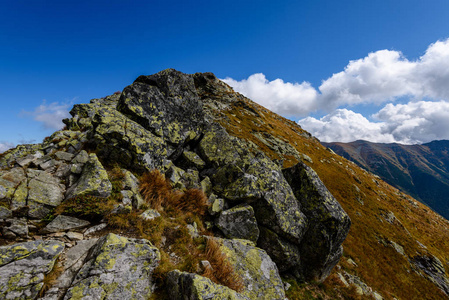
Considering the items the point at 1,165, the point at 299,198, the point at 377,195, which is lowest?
the point at 377,195

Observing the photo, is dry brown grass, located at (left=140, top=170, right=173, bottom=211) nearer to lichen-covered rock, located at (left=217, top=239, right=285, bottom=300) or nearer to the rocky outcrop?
the rocky outcrop

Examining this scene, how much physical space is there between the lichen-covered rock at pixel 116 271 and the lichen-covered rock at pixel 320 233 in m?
11.6

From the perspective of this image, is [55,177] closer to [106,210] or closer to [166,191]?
[106,210]

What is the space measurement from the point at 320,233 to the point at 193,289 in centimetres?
1137

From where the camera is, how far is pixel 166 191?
1127 centimetres

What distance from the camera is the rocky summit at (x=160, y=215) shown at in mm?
6262

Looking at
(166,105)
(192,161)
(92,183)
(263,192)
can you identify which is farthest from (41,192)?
(263,192)

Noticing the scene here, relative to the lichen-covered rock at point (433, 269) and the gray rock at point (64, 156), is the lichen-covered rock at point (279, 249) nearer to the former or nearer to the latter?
the gray rock at point (64, 156)

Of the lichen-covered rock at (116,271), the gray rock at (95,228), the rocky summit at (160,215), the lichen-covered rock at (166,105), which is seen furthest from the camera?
the lichen-covered rock at (166,105)

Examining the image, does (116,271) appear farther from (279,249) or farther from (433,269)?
(433,269)

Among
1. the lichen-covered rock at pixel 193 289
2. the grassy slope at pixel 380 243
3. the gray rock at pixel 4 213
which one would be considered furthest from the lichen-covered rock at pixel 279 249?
the gray rock at pixel 4 213

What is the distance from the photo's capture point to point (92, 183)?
8.82 m

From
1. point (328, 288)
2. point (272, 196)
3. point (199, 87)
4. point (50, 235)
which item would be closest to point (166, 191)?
point (50, 235)

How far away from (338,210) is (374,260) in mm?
19914
